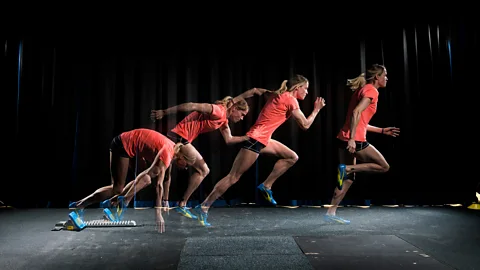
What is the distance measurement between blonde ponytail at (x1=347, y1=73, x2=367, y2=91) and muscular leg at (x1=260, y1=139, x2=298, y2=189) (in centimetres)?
124

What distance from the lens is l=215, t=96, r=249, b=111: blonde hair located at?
16.2 ft

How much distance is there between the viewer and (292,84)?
16.5ft

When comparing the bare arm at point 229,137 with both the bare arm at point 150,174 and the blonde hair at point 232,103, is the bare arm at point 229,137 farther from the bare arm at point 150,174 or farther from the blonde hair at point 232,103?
the bare arm at point 150,174

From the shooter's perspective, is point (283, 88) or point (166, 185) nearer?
point (166, 185)

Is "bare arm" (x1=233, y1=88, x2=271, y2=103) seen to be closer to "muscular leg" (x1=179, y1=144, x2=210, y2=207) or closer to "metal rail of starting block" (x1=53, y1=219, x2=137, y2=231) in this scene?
"muscular leg" (x1=179, y1=144, x2=210, y2=207)

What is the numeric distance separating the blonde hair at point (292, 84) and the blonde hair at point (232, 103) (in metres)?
0.43

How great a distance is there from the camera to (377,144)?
5.34 meters

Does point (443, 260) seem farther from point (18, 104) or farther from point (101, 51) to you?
point (18, 104)

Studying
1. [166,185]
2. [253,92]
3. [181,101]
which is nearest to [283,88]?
[253,92]

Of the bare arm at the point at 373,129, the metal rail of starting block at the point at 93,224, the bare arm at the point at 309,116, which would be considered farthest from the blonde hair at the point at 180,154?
the bare arm at the point at 373,129

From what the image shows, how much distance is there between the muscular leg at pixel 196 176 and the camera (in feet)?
15.3

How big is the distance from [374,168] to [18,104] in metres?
4.43

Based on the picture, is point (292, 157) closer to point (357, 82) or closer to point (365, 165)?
point (365, 165)

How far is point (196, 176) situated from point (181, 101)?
3.31 feet
